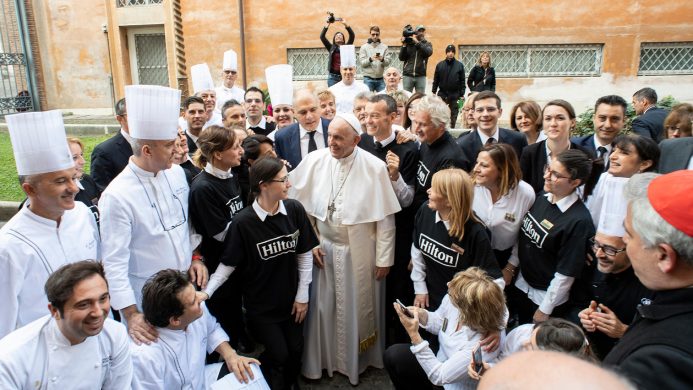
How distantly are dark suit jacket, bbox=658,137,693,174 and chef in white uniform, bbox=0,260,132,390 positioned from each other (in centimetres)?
Result: 385

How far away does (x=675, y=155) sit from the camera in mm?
3535

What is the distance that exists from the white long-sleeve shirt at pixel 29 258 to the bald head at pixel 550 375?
7.90 feet

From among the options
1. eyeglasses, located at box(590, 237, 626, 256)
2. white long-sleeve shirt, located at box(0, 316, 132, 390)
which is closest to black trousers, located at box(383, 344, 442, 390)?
eyeglasses, located at box(590, 237, 626, 256)

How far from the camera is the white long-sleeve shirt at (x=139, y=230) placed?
109 inches

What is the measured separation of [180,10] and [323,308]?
43.0 ft

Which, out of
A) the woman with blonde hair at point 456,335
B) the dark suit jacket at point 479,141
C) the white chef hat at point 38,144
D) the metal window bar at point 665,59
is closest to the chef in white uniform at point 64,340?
the white chef hat at point 38,144

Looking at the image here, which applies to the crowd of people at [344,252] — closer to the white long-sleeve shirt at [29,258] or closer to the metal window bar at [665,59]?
the white long-sleeve shirt at [29,258]

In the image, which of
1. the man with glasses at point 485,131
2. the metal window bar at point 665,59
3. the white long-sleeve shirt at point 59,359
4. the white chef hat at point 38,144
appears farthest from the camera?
the metal window bar at point 665,59

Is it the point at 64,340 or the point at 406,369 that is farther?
the point at 406,369

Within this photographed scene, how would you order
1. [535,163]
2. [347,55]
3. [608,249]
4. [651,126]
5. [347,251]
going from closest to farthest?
[608,249] < [347,251] < [535,163] < [651,126] < [347,55]

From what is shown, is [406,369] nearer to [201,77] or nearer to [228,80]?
[201,77]

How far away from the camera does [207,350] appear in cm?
309

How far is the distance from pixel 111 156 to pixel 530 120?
400 centimetres

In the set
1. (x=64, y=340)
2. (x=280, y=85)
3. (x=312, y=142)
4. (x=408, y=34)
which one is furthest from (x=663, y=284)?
(x=408, y=34)
